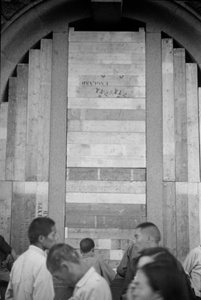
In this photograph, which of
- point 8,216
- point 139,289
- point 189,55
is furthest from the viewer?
point 189,55

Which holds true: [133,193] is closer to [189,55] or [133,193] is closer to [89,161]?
[89,161]

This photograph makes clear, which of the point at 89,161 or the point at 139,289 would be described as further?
the point at 89,161

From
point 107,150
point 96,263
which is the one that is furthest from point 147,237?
point 107,150

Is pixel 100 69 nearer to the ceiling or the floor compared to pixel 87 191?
nearer to the ceiling

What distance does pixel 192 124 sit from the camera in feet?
36.8

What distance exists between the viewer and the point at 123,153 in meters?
11.1

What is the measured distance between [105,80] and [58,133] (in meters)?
1.39

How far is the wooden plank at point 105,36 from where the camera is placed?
11547mm

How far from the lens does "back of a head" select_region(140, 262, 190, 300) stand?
371 centimetres

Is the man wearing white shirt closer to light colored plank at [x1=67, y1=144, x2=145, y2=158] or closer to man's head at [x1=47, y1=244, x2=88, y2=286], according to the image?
man's head at [x1=47, y1=244, x2=88, y2=286]

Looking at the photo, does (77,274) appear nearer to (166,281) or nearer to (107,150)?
(166,281)

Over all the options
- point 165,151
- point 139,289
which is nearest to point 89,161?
Result: point 165,151

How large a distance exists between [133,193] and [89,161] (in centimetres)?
104

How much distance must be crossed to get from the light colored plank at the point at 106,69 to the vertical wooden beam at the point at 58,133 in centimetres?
22
